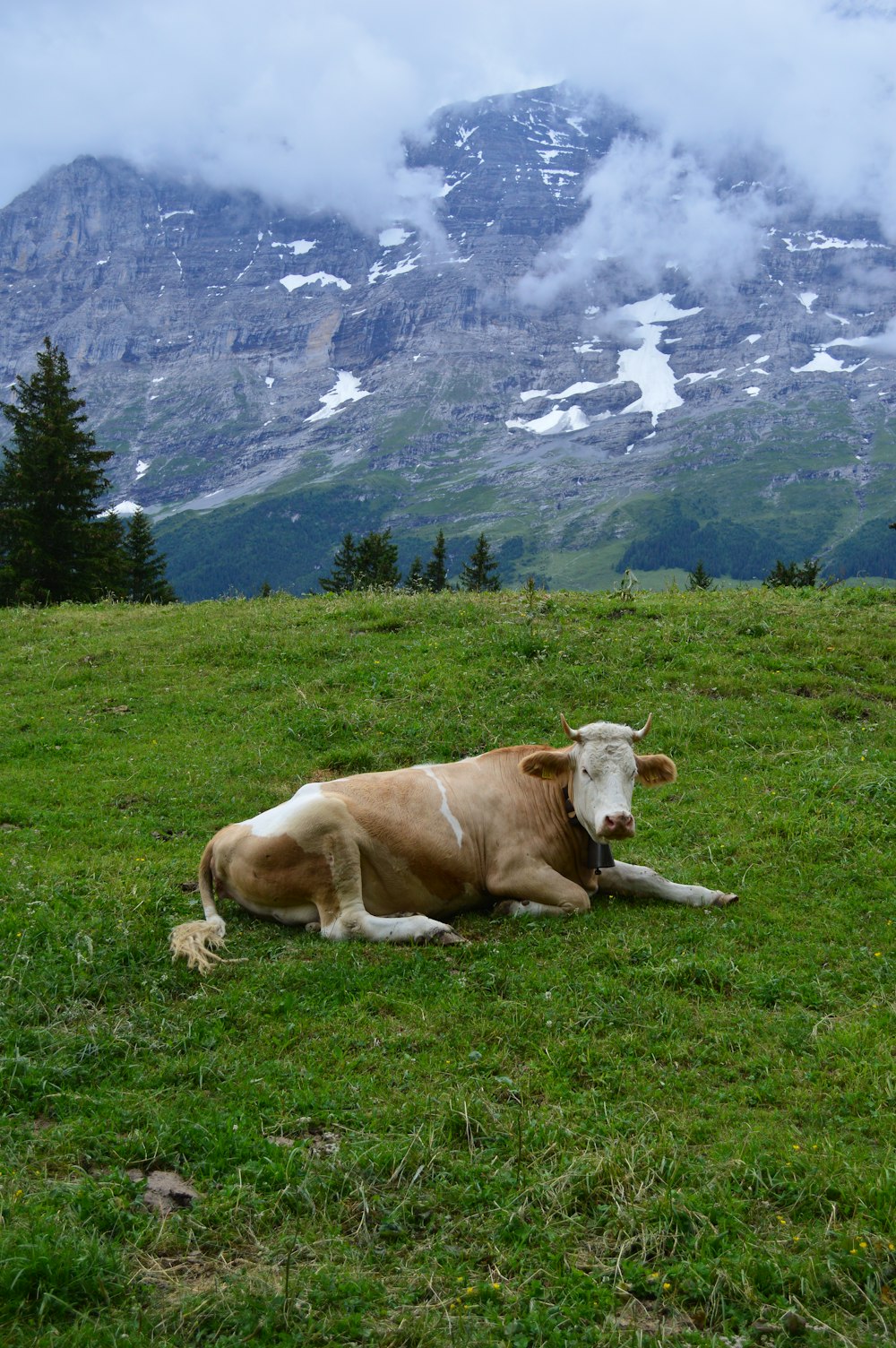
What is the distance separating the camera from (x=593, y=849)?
9.92 m

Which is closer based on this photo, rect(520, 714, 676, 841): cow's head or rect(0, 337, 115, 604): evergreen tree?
rect(520, 714, 676, 841): cow's head

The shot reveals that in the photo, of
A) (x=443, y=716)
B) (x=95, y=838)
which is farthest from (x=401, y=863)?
(x=443, y=716)

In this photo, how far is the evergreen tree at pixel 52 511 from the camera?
41.1 m

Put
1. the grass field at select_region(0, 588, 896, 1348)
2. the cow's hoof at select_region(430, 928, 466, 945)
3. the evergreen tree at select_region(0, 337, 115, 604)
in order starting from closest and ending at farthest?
the grass field at select_region(0, 588, 896, 1348), the cow's hoof at select_region(430, 928, 466, 945), the evergreen tree at select_region(0, 337, 115, 604)

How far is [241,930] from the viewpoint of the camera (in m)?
9.19

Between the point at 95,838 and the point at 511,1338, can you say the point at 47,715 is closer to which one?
the point at 95,838

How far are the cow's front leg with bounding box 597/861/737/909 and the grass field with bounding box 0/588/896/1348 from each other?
0.79ft

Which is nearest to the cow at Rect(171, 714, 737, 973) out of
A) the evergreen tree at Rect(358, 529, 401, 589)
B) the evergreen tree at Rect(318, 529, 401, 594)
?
the evergreen tree at Rect(318, 529, 401, 594)

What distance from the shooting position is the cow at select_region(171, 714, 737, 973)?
30.4ft

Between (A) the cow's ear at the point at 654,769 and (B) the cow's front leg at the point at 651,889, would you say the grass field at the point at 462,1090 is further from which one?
(A) the cow's ear at the point at 654,769

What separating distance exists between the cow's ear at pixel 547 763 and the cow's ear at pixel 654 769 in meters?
0.75

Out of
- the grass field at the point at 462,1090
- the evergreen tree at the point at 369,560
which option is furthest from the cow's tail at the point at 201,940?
the evergreen tree at the point at 369,560

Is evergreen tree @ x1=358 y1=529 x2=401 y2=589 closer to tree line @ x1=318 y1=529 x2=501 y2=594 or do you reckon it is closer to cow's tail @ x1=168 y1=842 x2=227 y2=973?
tree line @ x1=318 y1=529 x2=501 y2=594

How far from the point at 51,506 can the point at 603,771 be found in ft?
126
